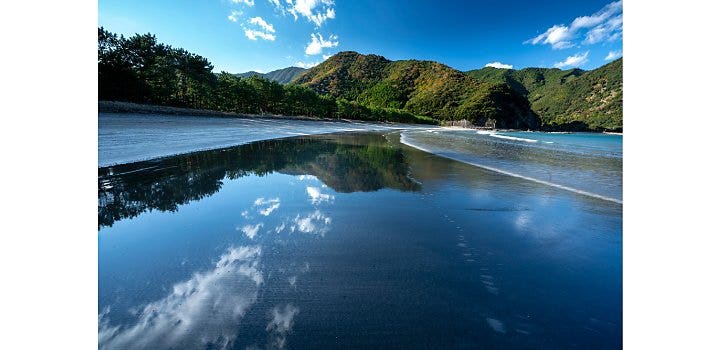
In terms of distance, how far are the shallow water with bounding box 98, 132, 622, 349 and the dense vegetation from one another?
4034 centimetres

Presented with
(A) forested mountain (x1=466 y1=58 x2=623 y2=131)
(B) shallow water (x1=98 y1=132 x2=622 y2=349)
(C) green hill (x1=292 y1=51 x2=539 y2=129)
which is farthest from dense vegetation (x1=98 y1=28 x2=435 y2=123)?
(A) forested mountain (x1=466 y1=58 x2=623 y2=131)

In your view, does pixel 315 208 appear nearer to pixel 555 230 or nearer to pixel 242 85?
pixel 555 230

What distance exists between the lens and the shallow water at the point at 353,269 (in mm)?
2154

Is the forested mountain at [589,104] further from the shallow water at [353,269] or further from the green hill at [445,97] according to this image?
the shallow water at [353,269]

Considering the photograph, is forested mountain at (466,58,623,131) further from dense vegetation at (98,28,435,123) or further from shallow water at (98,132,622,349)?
shallow water at (98,132,622,349)

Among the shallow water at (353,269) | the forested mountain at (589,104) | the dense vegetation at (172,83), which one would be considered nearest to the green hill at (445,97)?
the forested mountain at (589,104)

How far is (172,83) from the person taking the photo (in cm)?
4416

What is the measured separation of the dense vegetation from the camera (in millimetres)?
37438
